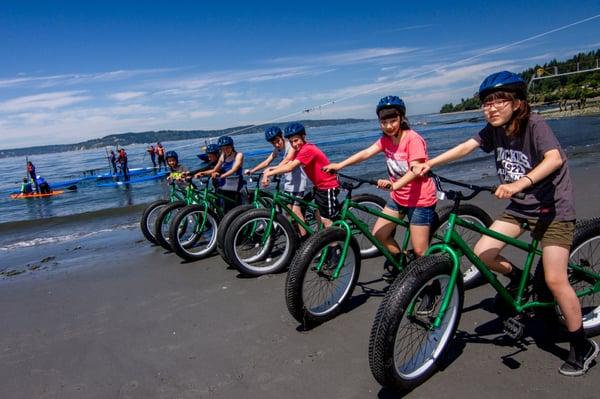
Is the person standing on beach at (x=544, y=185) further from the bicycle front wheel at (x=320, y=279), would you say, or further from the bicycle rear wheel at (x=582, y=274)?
the bicycle front wheel at (x=320, y=279)

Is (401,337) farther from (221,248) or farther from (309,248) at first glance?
(221,248)

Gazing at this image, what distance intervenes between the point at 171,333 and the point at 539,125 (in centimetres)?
375

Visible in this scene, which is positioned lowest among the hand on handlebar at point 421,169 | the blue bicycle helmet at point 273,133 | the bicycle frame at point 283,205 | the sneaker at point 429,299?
the sneaker at point 429,299

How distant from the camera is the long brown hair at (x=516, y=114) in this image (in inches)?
106

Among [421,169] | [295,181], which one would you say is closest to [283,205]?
[295,181]

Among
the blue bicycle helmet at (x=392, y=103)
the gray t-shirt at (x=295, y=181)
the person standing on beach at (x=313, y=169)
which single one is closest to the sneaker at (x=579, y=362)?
the blue bicycle helmet at (x=392, y=103)

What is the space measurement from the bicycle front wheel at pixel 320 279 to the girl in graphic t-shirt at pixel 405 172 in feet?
1.72

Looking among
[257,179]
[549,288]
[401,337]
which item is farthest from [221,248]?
[549,288]

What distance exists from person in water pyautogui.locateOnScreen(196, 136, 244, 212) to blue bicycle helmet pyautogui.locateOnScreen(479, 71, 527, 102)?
4777 millimetres

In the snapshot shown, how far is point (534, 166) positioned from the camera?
2.76 m

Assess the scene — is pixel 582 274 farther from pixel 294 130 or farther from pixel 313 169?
pixel 294 130

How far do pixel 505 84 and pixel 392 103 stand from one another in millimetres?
1145

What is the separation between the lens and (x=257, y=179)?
6.12m

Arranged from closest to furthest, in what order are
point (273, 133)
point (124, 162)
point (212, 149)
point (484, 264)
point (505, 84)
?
point (505, 84)
point (484, 264)
point (273, 133)
point (212, 149)
point (124, 162)
